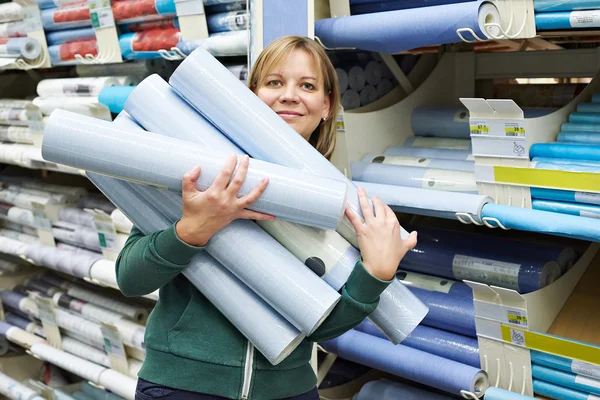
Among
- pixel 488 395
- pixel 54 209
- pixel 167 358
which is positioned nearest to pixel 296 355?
pixel 167 358

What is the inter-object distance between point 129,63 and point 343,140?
1.07m

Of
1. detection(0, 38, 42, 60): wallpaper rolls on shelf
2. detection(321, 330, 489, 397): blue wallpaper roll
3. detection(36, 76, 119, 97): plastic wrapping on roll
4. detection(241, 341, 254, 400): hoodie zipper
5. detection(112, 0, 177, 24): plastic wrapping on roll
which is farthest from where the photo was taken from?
detection(0, 38, 42, 60): wallpaper rolls on shelf

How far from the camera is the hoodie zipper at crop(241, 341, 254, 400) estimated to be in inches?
55.7

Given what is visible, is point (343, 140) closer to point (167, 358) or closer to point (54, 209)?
point (167, 358)

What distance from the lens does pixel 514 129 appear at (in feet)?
5.45

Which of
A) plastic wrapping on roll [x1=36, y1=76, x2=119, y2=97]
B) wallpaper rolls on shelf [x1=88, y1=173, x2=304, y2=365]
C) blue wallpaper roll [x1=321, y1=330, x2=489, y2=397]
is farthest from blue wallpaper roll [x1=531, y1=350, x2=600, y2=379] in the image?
plastic wrapping on roll [x1=36, y1=76, x2=119, y2=97]

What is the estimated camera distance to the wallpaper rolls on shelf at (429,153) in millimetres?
2008

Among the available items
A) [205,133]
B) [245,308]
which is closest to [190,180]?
[205,133]

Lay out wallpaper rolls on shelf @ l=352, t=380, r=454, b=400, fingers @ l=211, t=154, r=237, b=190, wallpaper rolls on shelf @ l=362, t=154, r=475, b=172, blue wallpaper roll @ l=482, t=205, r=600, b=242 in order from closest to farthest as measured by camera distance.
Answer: fingers @ l=211, t=154, r=237, b=190
blue wallpaper roll @ l=482, t=205, r=600, b=242
wallpaper rolls on shelf @ l=362, t=154, r=475, b=172
wallpaper rolls on shelf @ l=352, t=380, r=454, b=400

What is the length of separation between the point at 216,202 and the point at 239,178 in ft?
0.18

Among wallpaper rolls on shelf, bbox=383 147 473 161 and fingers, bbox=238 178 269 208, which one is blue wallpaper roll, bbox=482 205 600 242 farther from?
fingers, bbox=238 178 269 208

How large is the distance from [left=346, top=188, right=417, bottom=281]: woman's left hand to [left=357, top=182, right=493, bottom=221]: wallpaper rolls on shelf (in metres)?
0.43

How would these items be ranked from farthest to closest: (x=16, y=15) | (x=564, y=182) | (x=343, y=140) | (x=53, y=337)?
(x=53, y=337) < (x=16, y=15) < (x=343, y=140) < (x=564, y=182)

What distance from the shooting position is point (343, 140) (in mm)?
2004
